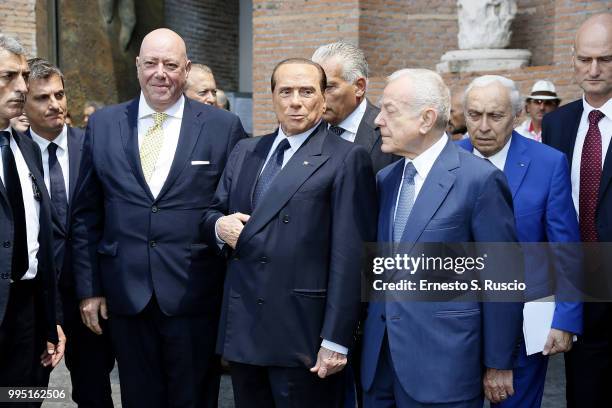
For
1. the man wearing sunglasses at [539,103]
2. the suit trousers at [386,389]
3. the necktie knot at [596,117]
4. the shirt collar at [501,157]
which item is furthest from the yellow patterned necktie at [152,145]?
the man wearing sunglasses at [539,103]

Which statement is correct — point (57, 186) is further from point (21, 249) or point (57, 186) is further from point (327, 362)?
point (327, 362)

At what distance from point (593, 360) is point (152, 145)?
2.30 meters

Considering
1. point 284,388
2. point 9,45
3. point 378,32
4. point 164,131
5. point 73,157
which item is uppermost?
point 378,32

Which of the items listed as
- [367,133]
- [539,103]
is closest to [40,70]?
[367,133]

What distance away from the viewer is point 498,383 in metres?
3.14

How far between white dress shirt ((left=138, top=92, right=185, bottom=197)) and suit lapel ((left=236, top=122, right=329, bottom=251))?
680 millimetres

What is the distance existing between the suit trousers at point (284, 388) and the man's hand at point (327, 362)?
0.07 metres

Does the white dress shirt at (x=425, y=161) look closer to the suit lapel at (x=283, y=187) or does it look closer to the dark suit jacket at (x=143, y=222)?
the suit lapel at (x=283, y=187)

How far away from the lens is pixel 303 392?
3355 millimetres

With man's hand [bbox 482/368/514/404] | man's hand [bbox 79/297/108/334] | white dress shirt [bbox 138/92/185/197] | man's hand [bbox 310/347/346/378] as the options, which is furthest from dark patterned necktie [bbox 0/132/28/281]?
man's hand [bbox 482/368/514/404]

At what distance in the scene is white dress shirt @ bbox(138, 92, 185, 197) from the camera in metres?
3.88

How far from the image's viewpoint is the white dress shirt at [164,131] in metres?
3.88

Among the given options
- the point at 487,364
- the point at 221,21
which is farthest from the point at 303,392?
the point at 221,21

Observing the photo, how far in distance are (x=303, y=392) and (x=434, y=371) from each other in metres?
0.57
